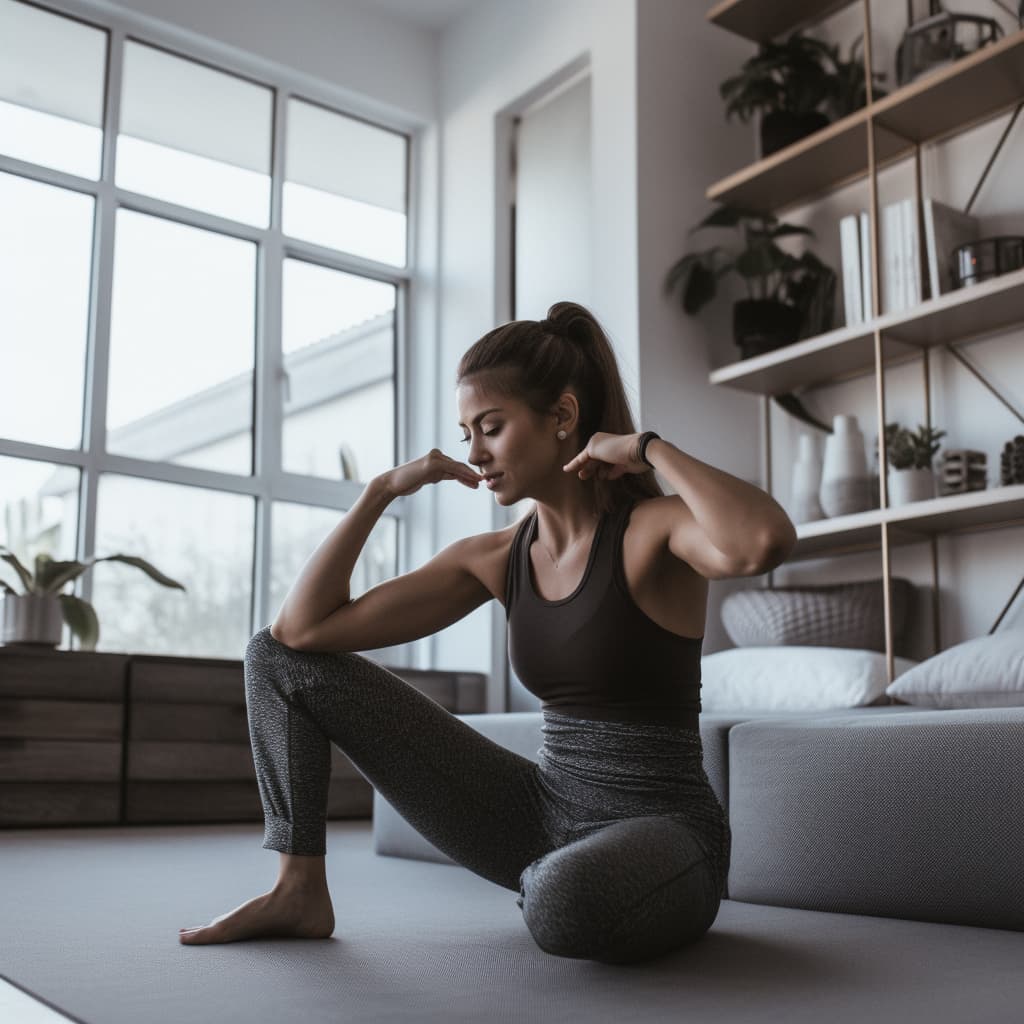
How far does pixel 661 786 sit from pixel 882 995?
32 centimetres

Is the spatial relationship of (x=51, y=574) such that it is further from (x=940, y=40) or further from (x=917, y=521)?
(x=940, y=40)

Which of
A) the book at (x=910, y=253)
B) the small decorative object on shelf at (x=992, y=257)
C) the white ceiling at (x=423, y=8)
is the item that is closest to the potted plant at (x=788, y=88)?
the book at (x=910, y=253)

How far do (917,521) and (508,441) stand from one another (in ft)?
5.67

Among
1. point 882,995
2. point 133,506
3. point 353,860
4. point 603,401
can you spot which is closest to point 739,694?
point 353,860

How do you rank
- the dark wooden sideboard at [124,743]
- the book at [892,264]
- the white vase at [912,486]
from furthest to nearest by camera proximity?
the dark wooden sideboard at [124,743] < the book at [892,264] < the white vase at [912,486]

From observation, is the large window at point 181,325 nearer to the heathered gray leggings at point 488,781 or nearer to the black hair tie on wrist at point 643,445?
the heathered gray leggings at point 488,781

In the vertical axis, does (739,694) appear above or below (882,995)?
above

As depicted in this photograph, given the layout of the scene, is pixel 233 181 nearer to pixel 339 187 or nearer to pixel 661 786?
pixel 339 187

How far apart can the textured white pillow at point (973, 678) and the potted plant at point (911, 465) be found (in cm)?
63

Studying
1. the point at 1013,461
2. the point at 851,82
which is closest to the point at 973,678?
the point at 1013,461

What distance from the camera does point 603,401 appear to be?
1.53 m

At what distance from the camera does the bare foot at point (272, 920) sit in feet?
4.66

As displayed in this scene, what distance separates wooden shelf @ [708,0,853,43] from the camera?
3459 millimetres

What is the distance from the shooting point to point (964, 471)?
2812 mm
